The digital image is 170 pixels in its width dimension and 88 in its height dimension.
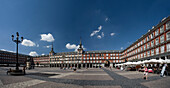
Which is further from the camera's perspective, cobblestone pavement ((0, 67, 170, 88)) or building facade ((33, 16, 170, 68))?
building facade ((33, 16, 170, 68))

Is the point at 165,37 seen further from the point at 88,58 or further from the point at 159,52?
the point at 88,58

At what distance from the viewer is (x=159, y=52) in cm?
2634

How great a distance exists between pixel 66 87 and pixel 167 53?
26.9 meters

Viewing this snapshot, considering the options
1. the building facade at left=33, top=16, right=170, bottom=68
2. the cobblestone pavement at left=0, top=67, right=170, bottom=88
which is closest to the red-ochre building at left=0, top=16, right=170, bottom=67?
the building facade at left=33, top=16, right=170, bottom=68

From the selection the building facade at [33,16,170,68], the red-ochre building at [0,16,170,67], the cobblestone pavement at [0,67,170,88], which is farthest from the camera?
the red-ochre building at [0,16,170,67]

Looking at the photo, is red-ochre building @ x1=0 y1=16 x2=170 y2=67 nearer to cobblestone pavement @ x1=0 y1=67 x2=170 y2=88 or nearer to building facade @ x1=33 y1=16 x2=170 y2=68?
building facade @ x1=33 y1=16 x2=170 y2=68

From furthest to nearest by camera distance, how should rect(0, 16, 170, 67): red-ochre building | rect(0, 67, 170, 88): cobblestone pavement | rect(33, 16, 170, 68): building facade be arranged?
rect(0, 16, 170, 67): red-ochre building
rect(33, 16, 170, 68): building facade
rect(0, 67, 170, 88): cobblestone pavement

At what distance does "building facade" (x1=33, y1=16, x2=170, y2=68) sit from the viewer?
24.9m

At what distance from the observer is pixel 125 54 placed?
200 feet

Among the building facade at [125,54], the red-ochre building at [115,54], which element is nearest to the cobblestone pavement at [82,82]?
the building facade at [125,54]

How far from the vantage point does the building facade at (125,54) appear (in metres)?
24.9

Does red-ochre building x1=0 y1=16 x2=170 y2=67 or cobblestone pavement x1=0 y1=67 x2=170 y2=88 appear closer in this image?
cobblestone pavement x1=0 y1=67 x2=170 y2=88

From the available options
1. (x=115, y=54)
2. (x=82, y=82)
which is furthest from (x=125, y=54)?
(x=82, y=82)

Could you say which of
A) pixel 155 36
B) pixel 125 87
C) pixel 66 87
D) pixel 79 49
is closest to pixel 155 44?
pixel 155 36
